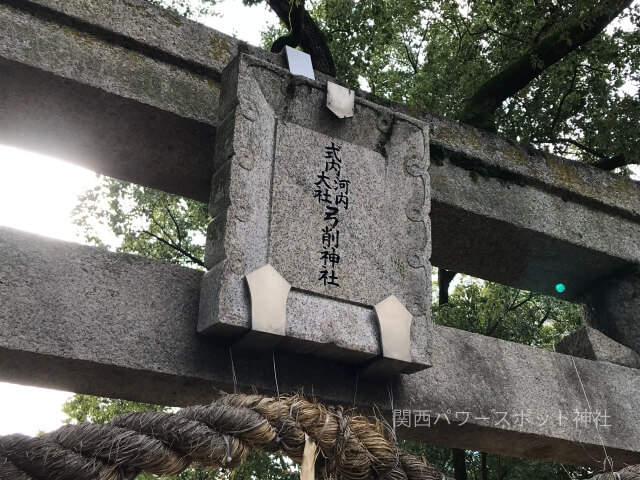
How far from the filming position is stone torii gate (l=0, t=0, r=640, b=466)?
3.48m

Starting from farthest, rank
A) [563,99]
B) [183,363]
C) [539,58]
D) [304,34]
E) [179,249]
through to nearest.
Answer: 1. [179,249]
2. [563,99]
3. [539,58]
4. [304,34]
5. [183,363]

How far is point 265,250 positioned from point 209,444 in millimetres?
1729

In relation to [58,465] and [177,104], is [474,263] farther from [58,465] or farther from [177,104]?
[58,465]

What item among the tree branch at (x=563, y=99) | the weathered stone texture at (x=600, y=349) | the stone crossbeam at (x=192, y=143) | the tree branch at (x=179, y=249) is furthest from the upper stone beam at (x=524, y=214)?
the tree branch at (x=179, y=249)

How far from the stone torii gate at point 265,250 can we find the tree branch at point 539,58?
2.87ft

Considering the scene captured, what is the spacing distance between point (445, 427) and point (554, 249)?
1.74 m

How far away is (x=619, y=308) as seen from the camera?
545 centimetres

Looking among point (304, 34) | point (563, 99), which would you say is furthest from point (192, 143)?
point (563, 99)

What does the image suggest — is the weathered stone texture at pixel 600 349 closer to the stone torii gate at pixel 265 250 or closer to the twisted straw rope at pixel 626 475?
the stone torii gate at pixel 265 250

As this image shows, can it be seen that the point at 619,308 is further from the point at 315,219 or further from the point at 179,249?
the point at 179,249

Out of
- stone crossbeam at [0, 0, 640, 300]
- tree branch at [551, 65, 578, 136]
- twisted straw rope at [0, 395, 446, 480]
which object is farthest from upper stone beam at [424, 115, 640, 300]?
twisted straw rope at [0, 395, 446, 480]

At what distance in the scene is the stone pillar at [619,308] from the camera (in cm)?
536

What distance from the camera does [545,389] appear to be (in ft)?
15.4

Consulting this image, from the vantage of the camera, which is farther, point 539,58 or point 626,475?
point 539,58
